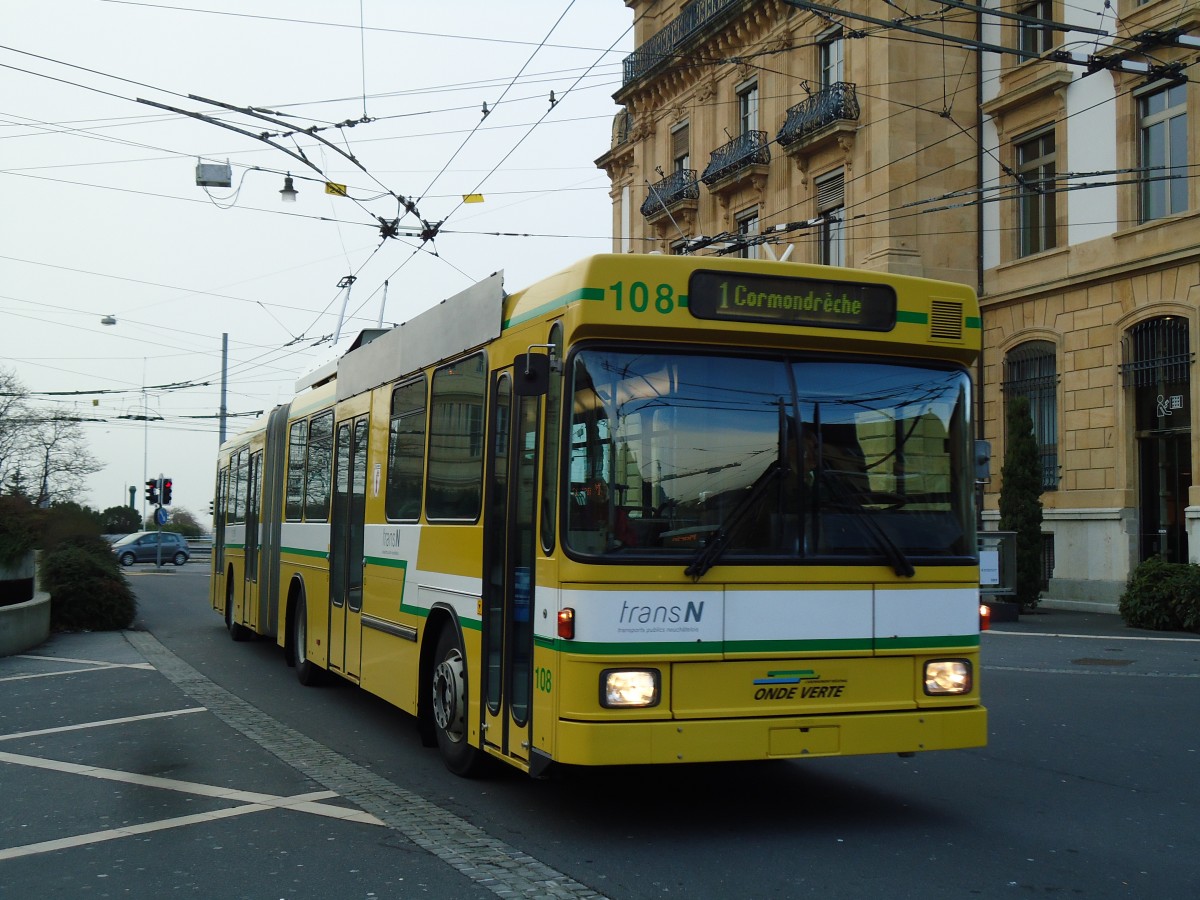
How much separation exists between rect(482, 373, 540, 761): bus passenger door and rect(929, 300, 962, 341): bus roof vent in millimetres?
2184

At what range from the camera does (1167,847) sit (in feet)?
21.9

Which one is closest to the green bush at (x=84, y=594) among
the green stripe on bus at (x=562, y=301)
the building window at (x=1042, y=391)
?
the green stripe on bus at (x=562, y=301)

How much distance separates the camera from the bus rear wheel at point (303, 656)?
1325 cm

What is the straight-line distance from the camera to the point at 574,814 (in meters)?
7.42

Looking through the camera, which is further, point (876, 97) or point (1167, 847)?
point (876, 97)

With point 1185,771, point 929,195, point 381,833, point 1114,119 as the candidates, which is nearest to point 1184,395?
point 1114,119

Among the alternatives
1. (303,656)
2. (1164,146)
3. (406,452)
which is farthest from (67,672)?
(1164,146)

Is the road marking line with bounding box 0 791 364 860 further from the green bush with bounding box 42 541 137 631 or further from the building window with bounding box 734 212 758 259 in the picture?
the building window with bounding box 734 212 758 259

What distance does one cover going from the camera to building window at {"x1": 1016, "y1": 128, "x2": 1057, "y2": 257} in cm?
2730

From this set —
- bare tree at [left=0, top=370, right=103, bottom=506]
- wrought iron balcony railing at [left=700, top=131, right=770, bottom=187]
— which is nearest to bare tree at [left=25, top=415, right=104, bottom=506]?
bare tree at [left=0, top=370, right=103, bottom=506]

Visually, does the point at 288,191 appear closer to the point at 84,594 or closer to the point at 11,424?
the point at 84,594

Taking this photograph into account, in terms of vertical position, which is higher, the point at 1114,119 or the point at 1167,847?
the point at 1114,119

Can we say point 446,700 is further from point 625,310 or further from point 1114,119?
point 1114,119

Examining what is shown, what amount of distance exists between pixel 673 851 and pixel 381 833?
1.52m
